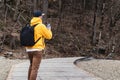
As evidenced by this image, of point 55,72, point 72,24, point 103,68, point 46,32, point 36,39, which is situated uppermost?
point 46,32

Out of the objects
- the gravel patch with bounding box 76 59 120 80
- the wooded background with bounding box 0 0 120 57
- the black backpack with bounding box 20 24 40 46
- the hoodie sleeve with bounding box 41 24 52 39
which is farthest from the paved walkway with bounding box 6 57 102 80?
the wooded background with bounding box 0 0 120 57

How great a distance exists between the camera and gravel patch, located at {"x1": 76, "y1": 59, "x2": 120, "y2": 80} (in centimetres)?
1040

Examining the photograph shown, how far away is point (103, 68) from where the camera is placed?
1184cm

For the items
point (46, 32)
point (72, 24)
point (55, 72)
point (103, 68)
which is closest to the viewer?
point (46, 32)

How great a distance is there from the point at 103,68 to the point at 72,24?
13.1 m

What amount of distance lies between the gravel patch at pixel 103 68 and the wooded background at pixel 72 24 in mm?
4991

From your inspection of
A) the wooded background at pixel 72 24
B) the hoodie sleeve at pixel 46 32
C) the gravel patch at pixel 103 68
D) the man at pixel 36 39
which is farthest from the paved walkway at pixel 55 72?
the wooded background at pixel 72 24

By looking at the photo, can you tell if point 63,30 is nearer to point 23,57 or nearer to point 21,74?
point 23,57

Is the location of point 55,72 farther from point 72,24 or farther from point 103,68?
point 72,24

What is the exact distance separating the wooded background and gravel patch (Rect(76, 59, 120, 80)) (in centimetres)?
499

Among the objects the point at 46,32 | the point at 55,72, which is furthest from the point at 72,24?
the point at 46,32

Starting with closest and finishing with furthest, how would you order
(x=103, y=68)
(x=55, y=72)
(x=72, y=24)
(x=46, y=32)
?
1. (x=46, y=32)
2. (x=55, y=72)
3. (x=103, y=68)
4. (x=72, y=24)

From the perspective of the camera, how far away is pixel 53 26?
22547mm

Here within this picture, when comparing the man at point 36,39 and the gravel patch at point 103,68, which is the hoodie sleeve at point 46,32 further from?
the gravel patch at point 103,68
